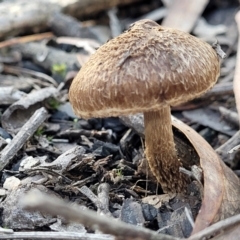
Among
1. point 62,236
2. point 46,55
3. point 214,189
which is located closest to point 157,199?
point 214,189

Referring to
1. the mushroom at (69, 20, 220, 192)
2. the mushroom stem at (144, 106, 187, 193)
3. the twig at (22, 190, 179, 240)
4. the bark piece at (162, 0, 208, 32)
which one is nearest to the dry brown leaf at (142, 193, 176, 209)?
the mushroom stem at (144, 106, 187, 193)

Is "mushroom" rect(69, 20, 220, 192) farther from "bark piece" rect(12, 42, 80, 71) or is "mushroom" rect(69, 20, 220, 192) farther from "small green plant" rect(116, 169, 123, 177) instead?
"bark piece" rect(12, 42, 80, 71)

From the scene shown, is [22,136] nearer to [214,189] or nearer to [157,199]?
[157,199]

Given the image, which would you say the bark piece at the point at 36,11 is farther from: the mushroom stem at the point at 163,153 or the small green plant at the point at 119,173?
the mushroom stem at the point at 163,153

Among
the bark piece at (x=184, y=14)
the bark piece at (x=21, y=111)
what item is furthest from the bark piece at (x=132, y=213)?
the bark piece at (x=184, y=14)

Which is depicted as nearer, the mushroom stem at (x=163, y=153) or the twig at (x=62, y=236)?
the twig at (x=62, y=236)

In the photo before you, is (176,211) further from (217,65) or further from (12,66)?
(12,66)
